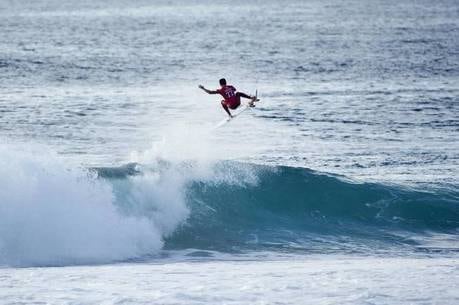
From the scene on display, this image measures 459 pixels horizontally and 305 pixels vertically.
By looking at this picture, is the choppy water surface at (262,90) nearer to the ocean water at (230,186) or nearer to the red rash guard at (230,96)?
the ocean water at (230,186)

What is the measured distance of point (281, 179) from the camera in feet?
92.1

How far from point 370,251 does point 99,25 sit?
83848mm

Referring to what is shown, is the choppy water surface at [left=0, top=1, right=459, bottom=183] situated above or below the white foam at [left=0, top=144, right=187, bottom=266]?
above

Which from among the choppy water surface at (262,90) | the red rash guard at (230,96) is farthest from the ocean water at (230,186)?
the red rash guard at (230,96)

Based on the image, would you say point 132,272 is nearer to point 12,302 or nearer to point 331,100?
point 12,302

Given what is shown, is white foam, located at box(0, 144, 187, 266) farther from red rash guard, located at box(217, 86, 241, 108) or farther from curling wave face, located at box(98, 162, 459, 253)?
red rash guard, located at box(217, 86, 241, 108)

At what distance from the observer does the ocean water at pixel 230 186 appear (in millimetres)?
18172

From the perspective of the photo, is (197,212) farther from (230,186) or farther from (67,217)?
(67,217)

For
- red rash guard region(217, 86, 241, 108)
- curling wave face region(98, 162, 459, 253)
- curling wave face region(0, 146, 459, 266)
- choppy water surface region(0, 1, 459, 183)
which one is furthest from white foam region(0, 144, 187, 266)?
choppy water surface region(0, 1, 459, 183)

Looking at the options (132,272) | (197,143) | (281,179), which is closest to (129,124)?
(197,143)

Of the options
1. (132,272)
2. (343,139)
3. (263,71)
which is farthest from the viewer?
(263,71)

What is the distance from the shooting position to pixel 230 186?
2739 cm

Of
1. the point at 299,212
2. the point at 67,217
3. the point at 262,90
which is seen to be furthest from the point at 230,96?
the point at 262,90

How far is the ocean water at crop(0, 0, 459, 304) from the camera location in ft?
59.6
